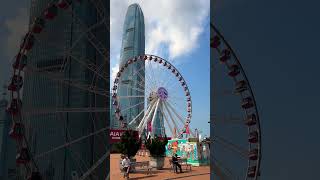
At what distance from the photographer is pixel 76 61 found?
8.78 meters

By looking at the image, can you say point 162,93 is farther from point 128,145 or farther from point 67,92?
point 67,92

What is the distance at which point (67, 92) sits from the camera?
Result: 27.6 ft

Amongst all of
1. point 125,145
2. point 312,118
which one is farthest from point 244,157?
point 125,145

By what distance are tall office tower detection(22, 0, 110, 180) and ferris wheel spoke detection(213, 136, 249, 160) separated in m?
4.44

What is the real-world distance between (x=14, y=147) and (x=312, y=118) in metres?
8.52

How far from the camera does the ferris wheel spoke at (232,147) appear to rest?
11.9 m

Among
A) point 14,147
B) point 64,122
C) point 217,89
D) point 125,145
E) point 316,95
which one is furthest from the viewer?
point 125,145

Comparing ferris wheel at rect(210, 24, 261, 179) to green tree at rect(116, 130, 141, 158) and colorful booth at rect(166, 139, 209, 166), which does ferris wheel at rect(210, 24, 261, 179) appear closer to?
green tree at rect(116, 130, 141, 158)

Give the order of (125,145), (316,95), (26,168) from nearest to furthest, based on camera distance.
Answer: (26,168), (316,95), (125,145)

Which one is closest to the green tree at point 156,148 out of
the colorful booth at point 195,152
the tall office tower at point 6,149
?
the colorful booth at point 195,152

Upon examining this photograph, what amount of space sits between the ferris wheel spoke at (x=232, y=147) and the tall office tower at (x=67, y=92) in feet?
A: 14.6

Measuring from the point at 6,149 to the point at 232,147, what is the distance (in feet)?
24.4

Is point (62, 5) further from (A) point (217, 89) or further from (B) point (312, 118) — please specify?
(B) point (312, 118)

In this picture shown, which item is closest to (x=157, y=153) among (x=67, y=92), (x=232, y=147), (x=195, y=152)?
(x=195, y=152)
